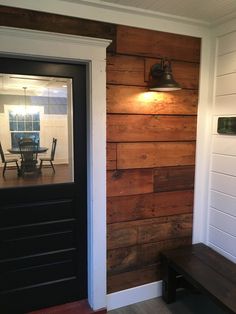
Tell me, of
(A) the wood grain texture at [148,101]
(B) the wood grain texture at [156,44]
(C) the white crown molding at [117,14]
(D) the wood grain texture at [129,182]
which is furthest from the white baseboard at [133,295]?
(C) the white crown molding at [117,14]

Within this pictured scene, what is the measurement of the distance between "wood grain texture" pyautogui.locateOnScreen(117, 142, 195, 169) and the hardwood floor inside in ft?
1.43

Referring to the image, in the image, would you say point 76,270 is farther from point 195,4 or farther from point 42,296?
point 195,4

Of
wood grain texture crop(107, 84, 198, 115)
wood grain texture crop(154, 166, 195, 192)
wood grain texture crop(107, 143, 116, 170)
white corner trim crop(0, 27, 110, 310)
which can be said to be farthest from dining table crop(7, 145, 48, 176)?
wood grain texture crop(154, 166, 195, 192)

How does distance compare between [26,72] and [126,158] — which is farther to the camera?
[126,158]

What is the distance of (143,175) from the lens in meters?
2.21

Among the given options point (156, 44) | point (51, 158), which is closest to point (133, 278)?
point (51, 158)

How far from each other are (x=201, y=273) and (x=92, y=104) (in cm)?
154

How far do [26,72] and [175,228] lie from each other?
5.99ft

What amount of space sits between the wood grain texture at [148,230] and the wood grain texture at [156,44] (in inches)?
55.6

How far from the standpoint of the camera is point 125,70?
2.04 metres

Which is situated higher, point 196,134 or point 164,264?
point 196,134

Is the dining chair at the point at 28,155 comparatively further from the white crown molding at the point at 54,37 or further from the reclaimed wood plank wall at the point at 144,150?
the white crown molding at the point at 54,37

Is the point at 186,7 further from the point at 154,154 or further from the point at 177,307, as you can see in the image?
the point at 177,307

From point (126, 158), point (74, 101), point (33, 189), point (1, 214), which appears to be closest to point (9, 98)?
point (74, 101)
